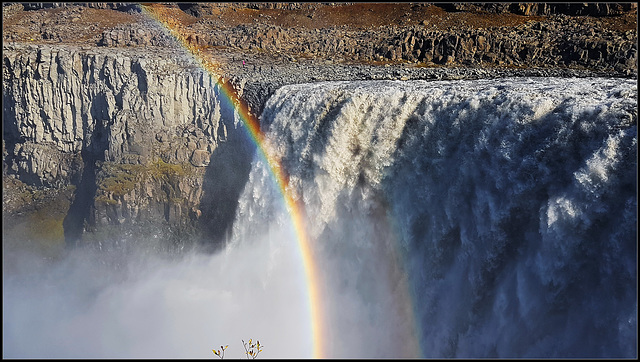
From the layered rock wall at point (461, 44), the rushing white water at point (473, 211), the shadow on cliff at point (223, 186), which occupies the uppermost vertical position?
the layered rock wall at point (461, 44)

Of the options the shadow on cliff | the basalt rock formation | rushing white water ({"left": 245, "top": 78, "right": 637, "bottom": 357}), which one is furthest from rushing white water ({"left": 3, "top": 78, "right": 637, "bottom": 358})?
the basalt rock formation

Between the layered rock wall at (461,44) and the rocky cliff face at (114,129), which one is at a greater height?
the layered rock wall at (461,44)

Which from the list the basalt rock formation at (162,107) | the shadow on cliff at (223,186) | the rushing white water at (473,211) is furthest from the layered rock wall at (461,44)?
the shadow on cliff at (223,186)

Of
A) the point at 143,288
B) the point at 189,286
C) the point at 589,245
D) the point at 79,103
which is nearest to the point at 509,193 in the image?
the point at 589,245

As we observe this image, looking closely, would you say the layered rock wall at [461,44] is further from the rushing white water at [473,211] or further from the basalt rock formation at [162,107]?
the rushing white water at [473,211]

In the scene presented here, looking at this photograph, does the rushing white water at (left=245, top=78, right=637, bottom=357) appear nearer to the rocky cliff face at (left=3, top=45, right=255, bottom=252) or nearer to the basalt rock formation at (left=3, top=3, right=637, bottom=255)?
the basalt rock formation at (left=3, top=3, right=637, bottom=255)

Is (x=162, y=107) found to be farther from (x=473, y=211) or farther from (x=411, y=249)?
(x=473, y=211)

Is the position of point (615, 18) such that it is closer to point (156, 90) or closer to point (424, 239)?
point (424, 239)
